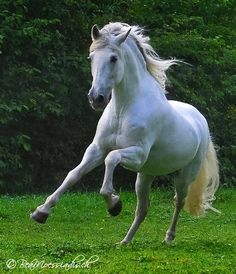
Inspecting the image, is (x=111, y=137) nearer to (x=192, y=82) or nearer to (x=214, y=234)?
(x=214, y=234)

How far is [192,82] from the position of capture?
1919 cm

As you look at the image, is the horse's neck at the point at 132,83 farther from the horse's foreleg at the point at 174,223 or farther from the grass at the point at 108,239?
the horse's foreleg at the point at 174,223

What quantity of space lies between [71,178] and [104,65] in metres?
1.10

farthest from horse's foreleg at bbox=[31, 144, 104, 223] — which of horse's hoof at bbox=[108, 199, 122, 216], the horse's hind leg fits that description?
the horse's hind leg

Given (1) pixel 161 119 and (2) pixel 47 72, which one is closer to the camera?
(1) pixel 161 119

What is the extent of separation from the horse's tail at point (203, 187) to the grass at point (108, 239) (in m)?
0.39

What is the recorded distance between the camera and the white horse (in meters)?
7.84

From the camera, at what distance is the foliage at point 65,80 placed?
16.8 m

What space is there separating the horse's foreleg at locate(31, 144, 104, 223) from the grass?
1.15ft

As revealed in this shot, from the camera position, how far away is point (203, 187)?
34.1ft

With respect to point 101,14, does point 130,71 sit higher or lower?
higher

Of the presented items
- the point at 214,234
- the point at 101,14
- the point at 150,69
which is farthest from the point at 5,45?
the point at 150,69

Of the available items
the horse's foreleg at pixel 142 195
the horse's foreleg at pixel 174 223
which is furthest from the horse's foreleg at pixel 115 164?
the horse's foreleg at pixel 174 223

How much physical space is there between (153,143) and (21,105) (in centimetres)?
805
